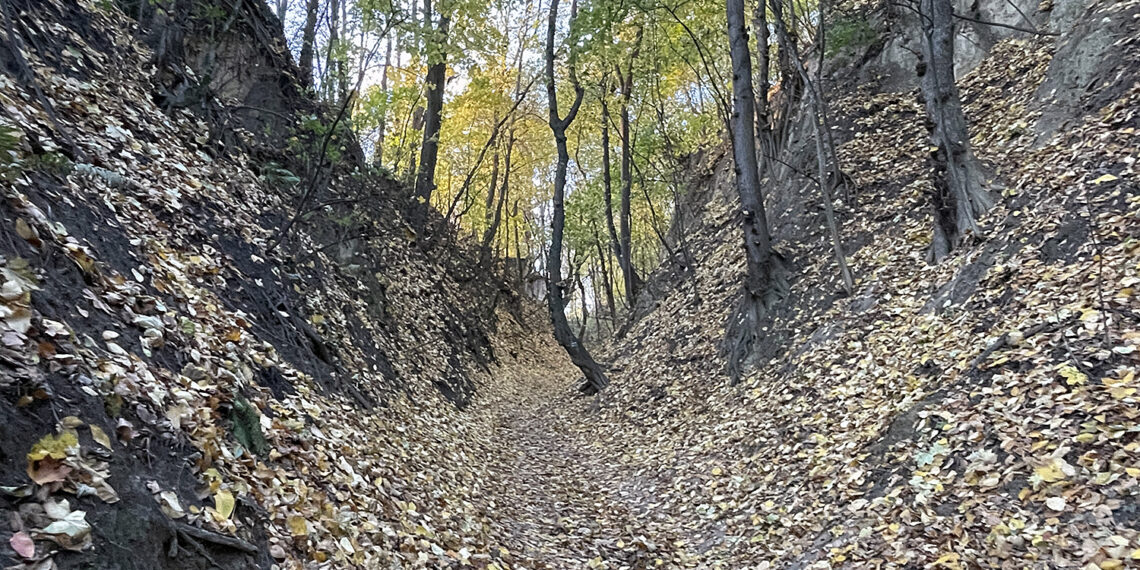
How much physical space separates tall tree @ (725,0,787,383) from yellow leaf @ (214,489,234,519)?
7.48 meters

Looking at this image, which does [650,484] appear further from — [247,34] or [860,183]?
[247,34]

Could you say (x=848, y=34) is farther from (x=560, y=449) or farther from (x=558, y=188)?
(x=560, y=449)

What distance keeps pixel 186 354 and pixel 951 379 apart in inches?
243

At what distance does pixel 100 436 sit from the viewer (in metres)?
2.75

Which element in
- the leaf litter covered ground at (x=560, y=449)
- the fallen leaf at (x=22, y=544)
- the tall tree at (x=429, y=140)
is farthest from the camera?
the tall tree at (x=429, y=140)

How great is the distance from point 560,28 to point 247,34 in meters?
6.38

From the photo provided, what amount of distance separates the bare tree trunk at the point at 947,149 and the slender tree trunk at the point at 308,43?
937 centimetres

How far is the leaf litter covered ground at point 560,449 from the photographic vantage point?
298 centimetres

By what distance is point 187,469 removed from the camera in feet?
10.4

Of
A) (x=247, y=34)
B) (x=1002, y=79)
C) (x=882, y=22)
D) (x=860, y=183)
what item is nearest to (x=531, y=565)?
(x=860, y=183)

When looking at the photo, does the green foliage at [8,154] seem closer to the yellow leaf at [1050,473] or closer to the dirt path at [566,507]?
the dirt path at [566,507]

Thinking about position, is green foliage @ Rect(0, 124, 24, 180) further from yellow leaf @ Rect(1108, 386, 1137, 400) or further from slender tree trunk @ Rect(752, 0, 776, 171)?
slender tree trunk @ Rect(752, 0, 776, 171)

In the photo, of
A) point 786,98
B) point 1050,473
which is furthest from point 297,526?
point 786,98

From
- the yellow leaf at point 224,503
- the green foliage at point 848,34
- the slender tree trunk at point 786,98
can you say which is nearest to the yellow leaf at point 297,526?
the yellow leaf at point 224,503
